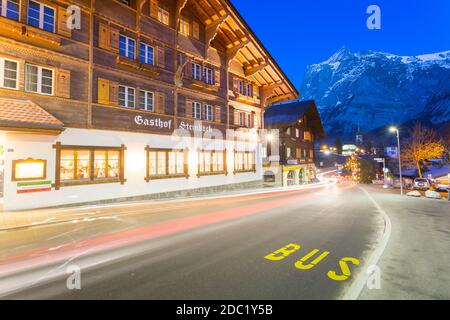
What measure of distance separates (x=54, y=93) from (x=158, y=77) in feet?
22.9

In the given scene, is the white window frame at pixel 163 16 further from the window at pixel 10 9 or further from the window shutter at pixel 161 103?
the window at pixel 10 9

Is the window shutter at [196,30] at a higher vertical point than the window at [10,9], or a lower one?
higher

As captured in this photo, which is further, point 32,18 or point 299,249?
point 32,18

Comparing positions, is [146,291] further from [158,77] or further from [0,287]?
[158,77]

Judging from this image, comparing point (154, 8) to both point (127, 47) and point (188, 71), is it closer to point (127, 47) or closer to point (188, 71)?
point (127, 47)

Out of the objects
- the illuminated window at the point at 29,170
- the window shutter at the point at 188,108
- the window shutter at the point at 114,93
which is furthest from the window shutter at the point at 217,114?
the illuminated window at the point at 29,170

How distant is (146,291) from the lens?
14.0ft

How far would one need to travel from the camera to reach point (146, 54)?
17250 mm

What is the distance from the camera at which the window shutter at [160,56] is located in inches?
699

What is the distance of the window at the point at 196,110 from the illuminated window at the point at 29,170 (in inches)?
446

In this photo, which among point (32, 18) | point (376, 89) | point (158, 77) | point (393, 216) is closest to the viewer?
point (393, 216)

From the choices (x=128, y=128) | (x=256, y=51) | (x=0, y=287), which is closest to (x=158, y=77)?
(x=128, y=128)

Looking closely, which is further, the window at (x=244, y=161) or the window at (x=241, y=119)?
the window at (x=241, y=119)
